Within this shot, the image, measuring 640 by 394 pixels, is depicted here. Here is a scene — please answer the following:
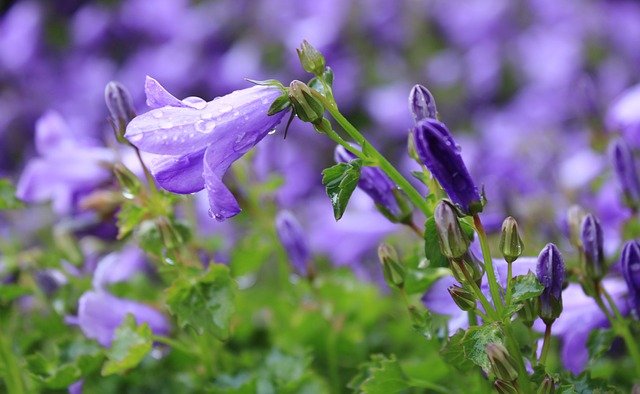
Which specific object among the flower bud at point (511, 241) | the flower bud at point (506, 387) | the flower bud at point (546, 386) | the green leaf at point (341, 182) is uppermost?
the flower bud at point (511, 241)

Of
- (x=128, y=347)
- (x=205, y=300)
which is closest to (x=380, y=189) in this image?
(x=205, y=300)

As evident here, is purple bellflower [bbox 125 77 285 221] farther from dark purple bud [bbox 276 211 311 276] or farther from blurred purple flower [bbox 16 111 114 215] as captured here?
blurred purple flower [bbox 16 111 114 215]

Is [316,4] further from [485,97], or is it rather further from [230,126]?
[230,126]

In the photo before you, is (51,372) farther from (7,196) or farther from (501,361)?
(501,361)

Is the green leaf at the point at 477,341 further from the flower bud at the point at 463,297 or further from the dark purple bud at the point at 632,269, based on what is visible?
the dark purple bud at the point at 632,269

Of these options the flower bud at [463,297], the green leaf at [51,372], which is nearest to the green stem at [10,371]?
the green leaf at [51,372]

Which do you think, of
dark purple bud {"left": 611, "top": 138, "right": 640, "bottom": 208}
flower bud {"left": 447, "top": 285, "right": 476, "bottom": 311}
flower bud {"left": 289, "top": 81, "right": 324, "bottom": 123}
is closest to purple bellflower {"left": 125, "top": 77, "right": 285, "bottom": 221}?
flower bud {"left": 289, "top": 81, "right": 324, "bottom": 123}
